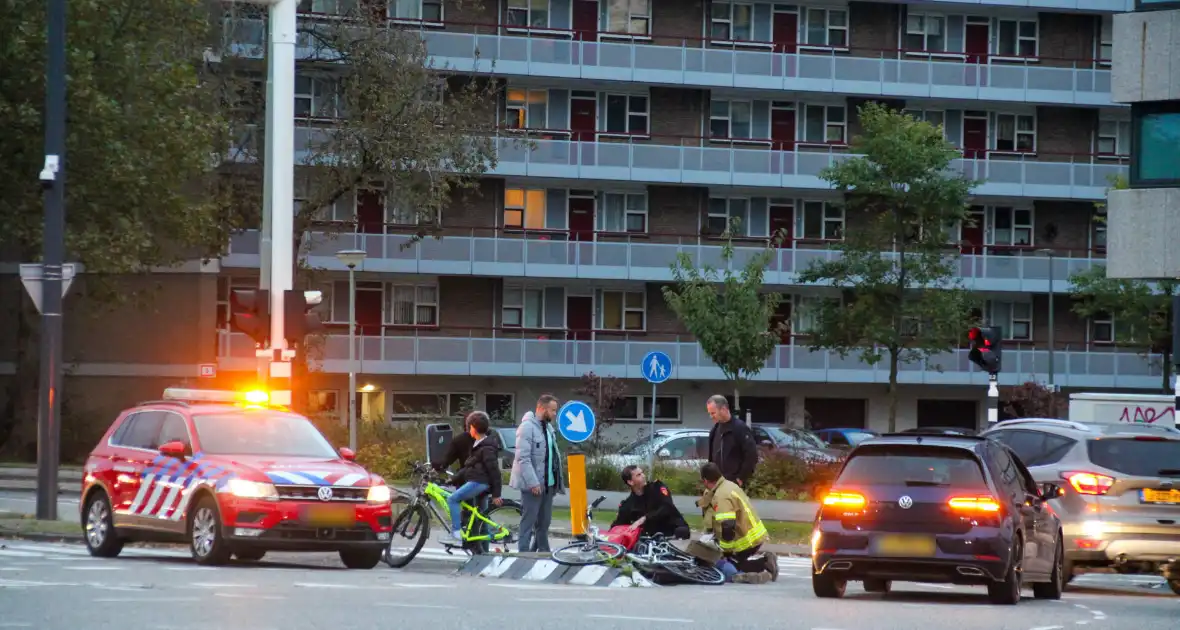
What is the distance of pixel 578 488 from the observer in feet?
77.3

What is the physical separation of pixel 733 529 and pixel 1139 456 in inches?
166

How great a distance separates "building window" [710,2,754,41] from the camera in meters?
63.5

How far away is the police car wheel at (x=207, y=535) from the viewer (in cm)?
1912

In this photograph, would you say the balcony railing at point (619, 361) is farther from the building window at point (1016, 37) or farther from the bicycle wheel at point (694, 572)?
the bicycle wheel at point (694, 572)

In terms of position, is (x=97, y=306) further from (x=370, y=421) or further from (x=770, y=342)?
(x=770, y=342)

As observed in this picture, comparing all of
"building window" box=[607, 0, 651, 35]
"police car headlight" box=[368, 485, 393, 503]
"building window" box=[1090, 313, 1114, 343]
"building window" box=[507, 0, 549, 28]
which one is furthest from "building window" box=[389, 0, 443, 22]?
→ "police car headlight" box=[368, 485, 393, 503]

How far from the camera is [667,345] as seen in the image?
62.4 meters

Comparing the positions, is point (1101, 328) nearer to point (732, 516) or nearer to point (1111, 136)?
point (1111, 136)

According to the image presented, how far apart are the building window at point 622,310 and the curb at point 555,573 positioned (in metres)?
43.4

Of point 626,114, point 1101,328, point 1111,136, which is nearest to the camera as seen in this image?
point 626,114

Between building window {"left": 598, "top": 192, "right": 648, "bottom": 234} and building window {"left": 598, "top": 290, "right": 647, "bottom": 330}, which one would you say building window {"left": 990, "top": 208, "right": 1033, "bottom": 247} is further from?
building window {"left": 598, "top": 290, "right": 647, "bottom": 330}

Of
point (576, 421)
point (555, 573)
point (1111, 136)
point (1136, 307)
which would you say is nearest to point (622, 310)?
point (1136, 307)

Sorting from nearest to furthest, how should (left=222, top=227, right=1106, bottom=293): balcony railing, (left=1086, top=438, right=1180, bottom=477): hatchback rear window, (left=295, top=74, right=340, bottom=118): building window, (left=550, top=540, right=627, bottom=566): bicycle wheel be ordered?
(left=550, top=540, right=627, bottom=566): bicycle wheel
(left=1086, top=438, right=1180, bottom=477): hatchback rear window
(left=295, top=74, right=340, bottom=118): building window
(left=222, top=227, right=1106, bottom=293): balcony railing

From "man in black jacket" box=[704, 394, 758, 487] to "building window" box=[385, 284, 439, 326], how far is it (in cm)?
4106
